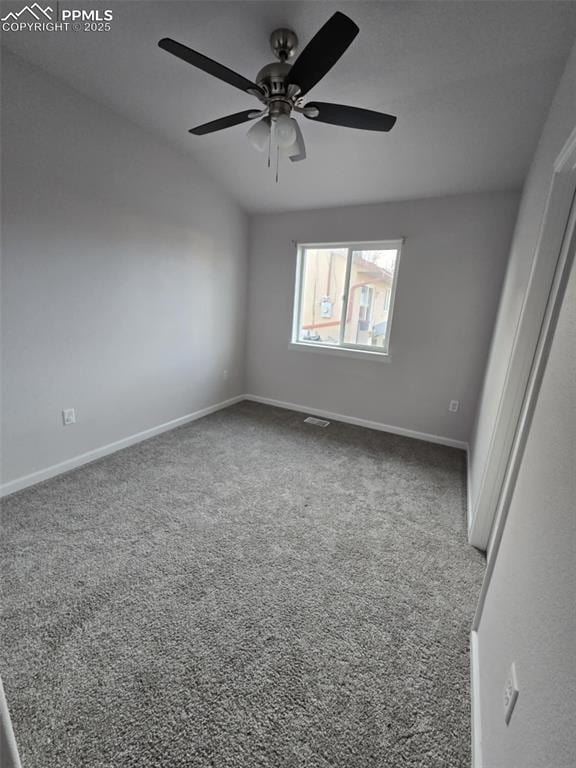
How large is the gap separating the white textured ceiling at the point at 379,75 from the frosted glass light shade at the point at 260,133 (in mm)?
434

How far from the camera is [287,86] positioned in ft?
5.06

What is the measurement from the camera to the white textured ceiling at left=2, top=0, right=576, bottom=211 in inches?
60.6

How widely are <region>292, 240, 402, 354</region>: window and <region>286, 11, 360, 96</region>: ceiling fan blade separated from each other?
84.0 inches

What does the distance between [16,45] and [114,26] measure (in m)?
0.63

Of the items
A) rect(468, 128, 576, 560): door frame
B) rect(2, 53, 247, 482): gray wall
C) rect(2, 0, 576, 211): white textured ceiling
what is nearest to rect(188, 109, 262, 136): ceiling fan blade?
rect(2, 0, 576, 211): white textured ceiling

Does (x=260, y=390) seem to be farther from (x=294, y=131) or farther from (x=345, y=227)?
(x=294, y=131)

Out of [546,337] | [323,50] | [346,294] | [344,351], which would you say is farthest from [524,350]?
[346,294]

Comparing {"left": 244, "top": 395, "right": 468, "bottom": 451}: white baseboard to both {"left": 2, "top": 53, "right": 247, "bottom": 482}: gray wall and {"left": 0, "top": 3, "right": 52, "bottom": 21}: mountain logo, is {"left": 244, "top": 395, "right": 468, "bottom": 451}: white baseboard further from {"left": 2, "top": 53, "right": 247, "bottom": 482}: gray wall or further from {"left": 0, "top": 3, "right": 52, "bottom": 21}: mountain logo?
{"left": 0, "top": 3, "right": 52, "bottom": 21}: mountain logo

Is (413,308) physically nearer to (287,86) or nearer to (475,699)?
(287,86)

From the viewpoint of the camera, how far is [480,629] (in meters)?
1.34

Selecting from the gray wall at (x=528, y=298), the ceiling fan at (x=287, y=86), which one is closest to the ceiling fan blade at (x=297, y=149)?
the ceiling fan at (x=287, y=86)

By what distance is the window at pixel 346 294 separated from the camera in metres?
3.53

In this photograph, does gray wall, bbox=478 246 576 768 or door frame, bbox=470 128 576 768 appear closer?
gray wall, bbox=478 246 576 768

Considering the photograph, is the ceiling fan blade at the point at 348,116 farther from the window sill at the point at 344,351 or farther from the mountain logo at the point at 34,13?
the window sill at the point at 344,351
